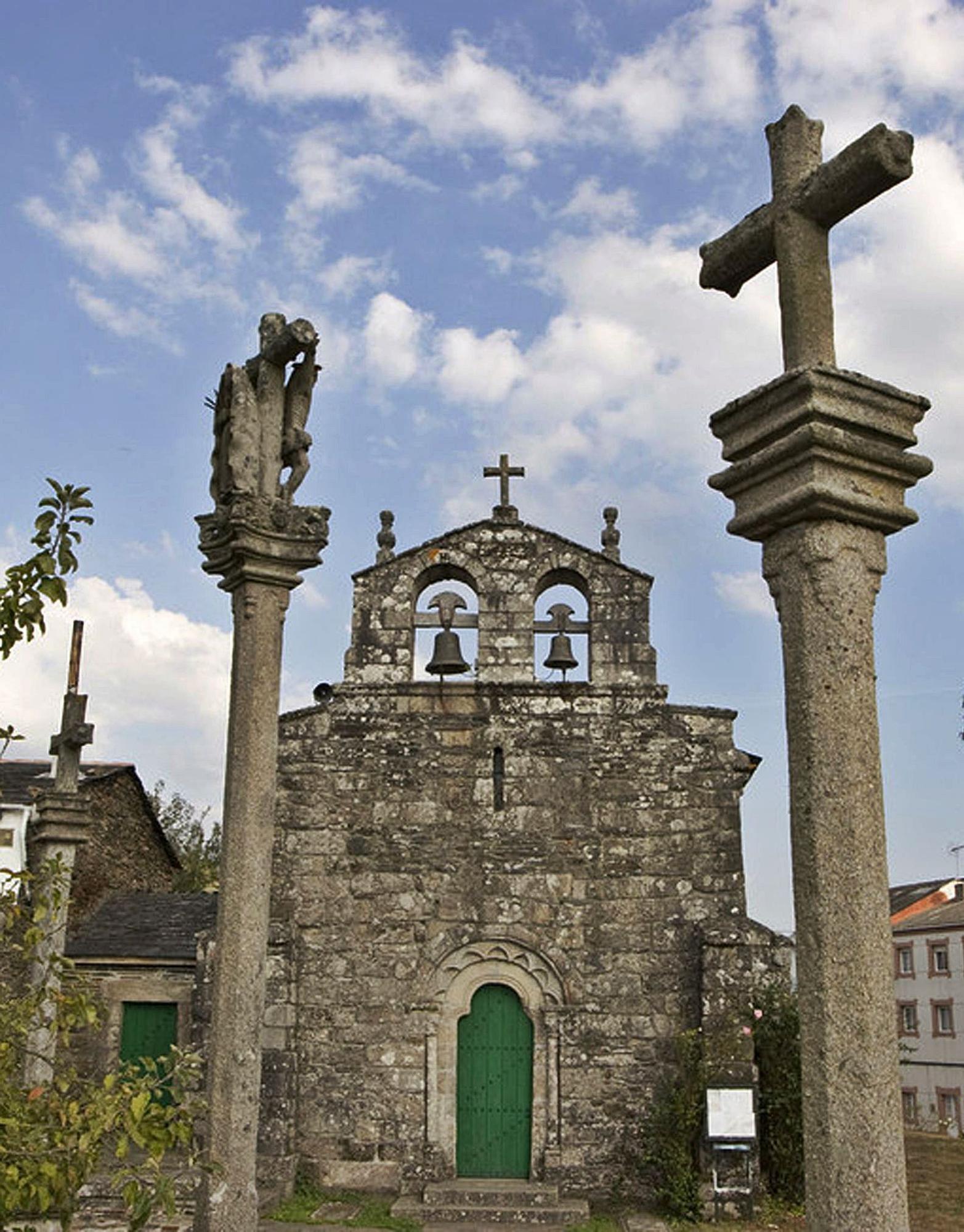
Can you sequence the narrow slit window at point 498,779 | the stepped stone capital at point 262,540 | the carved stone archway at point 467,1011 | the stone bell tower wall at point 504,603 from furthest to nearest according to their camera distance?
1. the stone bell tower wall at point 504,603
2. the narrow slit window at point 498,779
3. the carved stone archway at point 467,1011
4. the stepped stone capital at point 262,540

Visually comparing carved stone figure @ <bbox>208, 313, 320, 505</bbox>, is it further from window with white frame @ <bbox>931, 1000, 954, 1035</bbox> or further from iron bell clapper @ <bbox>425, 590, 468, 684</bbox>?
window with white frame @ <bbox>931, 1000, 954, 1035</bbox>

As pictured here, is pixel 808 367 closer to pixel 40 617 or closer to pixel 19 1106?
pixel 40 617

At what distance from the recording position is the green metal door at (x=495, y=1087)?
12.2 meters

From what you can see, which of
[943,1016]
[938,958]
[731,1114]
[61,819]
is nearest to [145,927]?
[61,819]

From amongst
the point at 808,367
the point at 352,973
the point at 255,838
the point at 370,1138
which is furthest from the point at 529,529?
the point at 808,367

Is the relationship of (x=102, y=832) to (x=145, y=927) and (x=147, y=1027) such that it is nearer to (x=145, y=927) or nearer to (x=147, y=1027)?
(x=145, y=927)

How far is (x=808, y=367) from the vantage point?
3.81 meters

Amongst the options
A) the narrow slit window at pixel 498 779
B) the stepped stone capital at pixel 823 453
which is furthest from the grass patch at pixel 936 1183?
the stepped stone capital at pixel 823 453

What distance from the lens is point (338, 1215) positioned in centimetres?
1113

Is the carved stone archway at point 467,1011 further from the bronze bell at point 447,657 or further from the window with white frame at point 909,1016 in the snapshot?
the window with white frame at point 909,1016

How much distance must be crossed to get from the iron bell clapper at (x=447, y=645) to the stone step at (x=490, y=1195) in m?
5.09

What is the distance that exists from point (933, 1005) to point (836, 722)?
35811 millimetres

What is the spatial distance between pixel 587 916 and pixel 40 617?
32.2 feet

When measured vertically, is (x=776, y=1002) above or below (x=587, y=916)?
below
